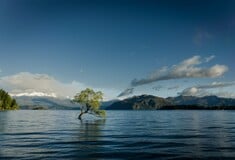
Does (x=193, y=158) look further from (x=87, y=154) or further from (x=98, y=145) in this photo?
(x=98, y=145)

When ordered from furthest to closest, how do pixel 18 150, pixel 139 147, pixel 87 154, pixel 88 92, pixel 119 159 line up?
pixel 88 92, pixel 139 147, pixel 18 150, pixel 87 154, pixel 119 159

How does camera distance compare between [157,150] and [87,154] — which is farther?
[157,150]

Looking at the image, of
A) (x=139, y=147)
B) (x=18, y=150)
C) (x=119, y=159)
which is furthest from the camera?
(x=139, y=147)

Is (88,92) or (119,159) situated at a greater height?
(88,92)

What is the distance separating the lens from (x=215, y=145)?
54719 millimetres

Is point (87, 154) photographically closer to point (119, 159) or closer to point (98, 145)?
point (119, 159)

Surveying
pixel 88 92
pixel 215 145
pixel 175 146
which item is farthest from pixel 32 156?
pixel 88 92

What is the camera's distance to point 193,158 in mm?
41938

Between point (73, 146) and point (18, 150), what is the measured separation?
28.2 ft

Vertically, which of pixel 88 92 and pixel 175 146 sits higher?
pixel 88 92

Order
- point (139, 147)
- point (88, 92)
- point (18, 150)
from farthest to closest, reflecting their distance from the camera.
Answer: point (88, 92) → point (139, 147) → point (18, 150)

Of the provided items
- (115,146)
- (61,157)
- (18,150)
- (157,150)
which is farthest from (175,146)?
(18,150)

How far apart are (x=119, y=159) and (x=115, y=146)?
1229 cm

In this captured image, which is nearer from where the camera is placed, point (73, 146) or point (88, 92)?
point (73, 146)
